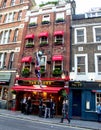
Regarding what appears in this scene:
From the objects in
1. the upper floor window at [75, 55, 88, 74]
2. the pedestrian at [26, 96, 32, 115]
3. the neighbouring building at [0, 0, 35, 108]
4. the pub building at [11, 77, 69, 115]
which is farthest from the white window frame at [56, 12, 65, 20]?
the pedestrian at [26, 96, 32, 115]

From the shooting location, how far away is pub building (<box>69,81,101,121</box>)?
16922 mm

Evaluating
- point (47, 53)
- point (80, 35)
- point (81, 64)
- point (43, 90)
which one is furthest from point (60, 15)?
point (43, 90)

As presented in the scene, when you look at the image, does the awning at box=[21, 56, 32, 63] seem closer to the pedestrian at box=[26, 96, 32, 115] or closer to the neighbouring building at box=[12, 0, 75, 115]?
the neighbouring building at box=[12, 0, 75, 115]

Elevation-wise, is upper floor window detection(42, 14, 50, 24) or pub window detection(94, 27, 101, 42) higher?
upper floor window detection(42, 14, 50, 24)

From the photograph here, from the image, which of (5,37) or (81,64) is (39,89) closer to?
(81,64)

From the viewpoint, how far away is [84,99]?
17.5 meters

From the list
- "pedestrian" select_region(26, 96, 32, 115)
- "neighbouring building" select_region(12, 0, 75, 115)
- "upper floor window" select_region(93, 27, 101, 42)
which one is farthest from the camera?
"upper floor window" select_region(93, 27, 101, 42)

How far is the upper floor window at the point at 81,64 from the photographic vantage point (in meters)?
18.8

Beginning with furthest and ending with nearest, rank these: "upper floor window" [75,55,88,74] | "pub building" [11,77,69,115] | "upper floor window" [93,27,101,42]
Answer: "upper floor window" [93,27,101,42]
"upper floor window" [75,55,88,74]
"pub building" [11,77,69,115]

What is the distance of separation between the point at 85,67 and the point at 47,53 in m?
5.30

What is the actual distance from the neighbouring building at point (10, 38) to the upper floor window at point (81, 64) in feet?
26.9

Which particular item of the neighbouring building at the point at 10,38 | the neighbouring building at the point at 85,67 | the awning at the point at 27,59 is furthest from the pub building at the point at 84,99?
the neighbouring building at the point at 10,38

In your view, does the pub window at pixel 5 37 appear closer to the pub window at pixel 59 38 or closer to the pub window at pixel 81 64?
the pub window at pixel 59 38

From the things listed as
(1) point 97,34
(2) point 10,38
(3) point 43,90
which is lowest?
(3) point 43,90
